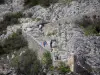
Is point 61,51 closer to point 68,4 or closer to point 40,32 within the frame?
point 40,32

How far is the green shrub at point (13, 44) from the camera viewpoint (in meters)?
16.1

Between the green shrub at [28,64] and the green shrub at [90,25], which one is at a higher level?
the green shrub at [90,25]

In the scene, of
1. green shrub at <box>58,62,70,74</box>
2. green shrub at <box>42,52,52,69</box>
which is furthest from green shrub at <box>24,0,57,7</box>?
green shrub at <box>58,62,70,74</box>

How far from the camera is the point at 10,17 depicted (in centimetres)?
1967

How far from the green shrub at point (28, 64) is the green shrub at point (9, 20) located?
4.78 meters

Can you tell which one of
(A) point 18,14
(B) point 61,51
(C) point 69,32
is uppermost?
(A) point 18,14

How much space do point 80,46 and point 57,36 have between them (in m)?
2.31

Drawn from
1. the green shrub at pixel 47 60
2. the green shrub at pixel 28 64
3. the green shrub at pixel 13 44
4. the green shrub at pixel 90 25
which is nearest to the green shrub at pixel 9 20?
the green shrub at pixel 13 44

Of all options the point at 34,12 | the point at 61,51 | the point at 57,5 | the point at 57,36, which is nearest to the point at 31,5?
the point at 34,12

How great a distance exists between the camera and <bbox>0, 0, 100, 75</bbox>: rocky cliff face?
12.9 m

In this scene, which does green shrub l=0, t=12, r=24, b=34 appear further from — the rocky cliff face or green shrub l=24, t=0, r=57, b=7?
green shrub l=24, t=0, r=57, b=7

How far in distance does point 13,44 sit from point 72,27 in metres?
3.90

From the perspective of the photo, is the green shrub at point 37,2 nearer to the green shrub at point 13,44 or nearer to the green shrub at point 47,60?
the green shrub at point 13,44

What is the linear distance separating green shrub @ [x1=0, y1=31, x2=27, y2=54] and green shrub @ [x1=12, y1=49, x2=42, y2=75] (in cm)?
156
